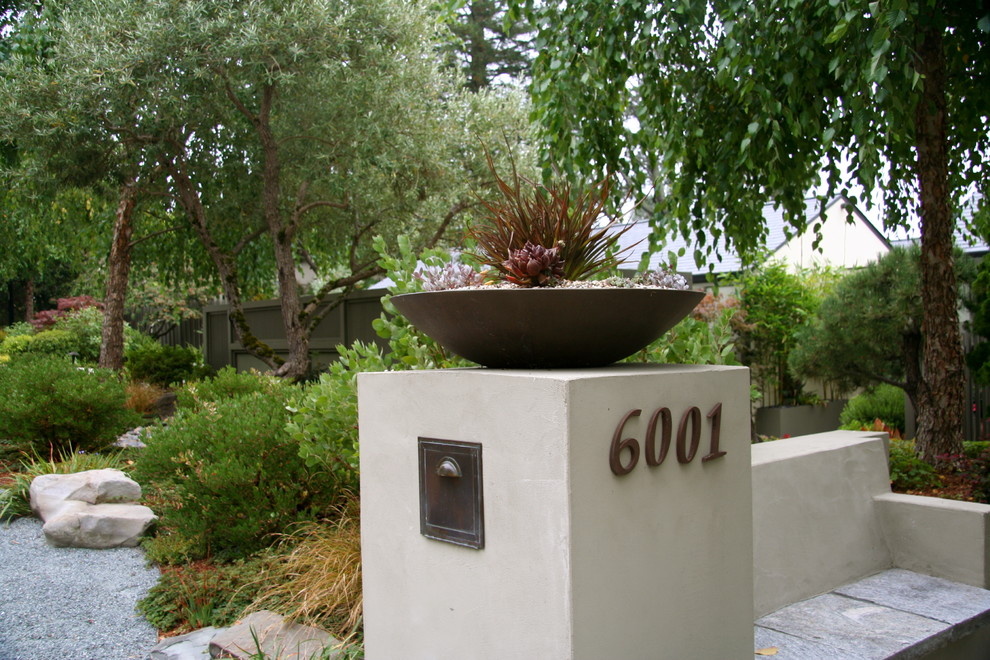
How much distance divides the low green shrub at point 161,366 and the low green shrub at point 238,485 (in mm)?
7519

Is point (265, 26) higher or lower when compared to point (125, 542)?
higher

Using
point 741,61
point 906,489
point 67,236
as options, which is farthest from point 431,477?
point 67,236

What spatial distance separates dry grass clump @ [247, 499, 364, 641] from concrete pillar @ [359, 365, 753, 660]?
→ 72 centimetres

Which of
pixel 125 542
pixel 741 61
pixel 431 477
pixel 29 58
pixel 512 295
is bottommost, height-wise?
pixel 125 542

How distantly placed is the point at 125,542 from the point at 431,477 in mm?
3226

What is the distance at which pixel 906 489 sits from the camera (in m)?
4.61

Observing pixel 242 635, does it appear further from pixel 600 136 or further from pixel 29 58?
pixel 29 58

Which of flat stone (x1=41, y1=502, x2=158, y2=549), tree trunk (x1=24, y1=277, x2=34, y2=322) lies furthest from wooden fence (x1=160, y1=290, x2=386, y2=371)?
tree trunk (x1=24, y1=277, x2=34, y2=322)

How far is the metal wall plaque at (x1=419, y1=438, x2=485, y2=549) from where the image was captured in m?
2.11

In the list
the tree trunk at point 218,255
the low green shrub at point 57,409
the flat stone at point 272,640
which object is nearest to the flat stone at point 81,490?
the low green shrub at point 57,409

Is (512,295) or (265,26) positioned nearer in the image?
(512,295)

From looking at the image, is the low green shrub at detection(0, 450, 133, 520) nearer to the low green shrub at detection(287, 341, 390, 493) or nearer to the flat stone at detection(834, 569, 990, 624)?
the low green shrub at detection(287, 341, 390, 493)

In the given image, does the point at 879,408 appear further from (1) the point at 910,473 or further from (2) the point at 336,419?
(2) the point at 336,419

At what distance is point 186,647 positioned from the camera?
123 inches
